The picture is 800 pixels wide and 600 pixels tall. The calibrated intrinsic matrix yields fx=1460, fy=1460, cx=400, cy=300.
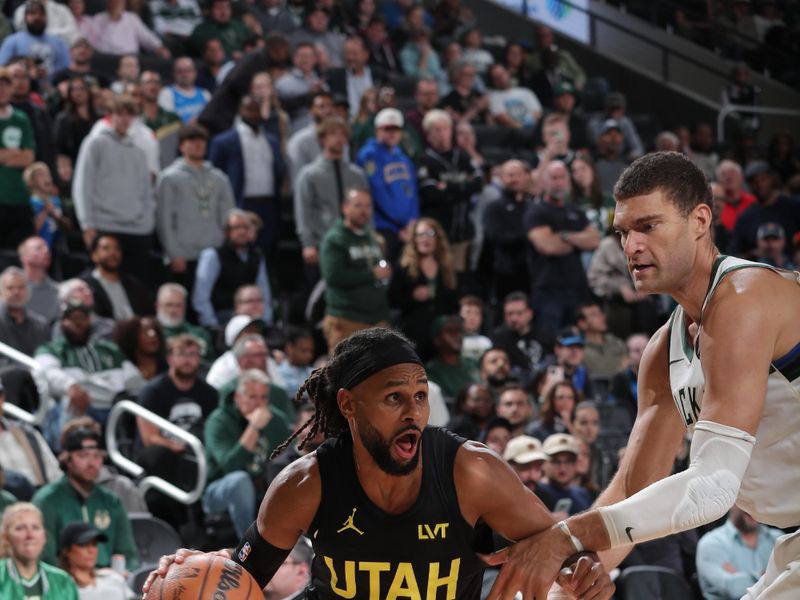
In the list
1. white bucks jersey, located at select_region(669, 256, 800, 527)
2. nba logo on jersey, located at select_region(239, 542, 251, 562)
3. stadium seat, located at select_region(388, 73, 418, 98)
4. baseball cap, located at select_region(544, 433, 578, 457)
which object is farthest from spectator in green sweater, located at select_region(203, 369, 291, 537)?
stadium seat, located at select_region(388, 73, 418, 98)

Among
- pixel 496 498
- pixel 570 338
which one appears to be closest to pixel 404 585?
pixel 496 498

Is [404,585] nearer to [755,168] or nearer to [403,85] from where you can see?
[403,85]

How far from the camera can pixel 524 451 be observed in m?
9.39

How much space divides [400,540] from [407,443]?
0.30 m

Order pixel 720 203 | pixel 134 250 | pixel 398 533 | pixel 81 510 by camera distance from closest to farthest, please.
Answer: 1. pixel 398 533
2. pixel 81 510
3. pixel 134 250
4. pixel 720 203

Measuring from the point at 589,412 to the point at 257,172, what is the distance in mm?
3638

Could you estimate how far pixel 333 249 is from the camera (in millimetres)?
11023

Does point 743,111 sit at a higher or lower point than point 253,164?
higher

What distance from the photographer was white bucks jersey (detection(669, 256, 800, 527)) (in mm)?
3998

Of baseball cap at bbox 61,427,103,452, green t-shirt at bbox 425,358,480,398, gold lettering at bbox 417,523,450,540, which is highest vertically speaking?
gold lettering at bbox 417,523,450,540

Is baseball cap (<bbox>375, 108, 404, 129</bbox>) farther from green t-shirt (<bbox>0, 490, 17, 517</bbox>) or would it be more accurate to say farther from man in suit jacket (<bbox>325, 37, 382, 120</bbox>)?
green t-shirt (<bbox>0, 490, 17, 517</bbox>)

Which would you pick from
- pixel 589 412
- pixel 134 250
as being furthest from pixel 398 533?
pixel 134 250

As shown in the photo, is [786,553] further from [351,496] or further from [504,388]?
[504,388]

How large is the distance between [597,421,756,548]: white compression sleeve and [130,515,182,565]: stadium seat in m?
5.38
